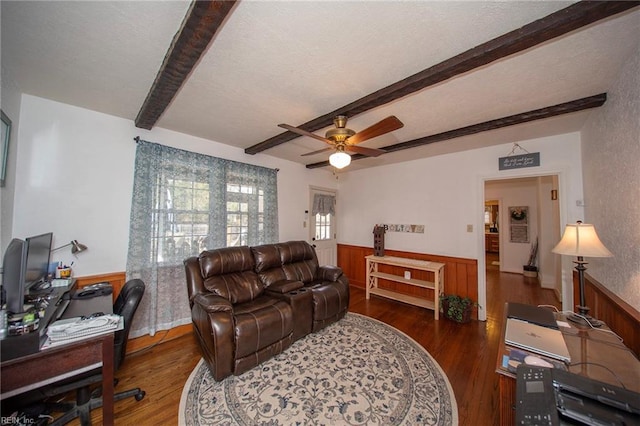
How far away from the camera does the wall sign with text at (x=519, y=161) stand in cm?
289

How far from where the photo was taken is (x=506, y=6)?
45.1 inches

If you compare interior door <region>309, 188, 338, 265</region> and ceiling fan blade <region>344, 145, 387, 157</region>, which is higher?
ceiling fan blade <region>344, 145, 387, 157</region>

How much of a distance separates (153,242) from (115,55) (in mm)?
1857

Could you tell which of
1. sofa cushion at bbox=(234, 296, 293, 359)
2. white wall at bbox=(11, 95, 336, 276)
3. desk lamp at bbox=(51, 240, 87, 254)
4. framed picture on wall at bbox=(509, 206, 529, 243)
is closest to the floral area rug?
sofa cushion at bbox=(234, 296, 293, 359)

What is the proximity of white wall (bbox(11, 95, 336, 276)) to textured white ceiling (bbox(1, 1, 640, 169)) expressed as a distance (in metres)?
0.21

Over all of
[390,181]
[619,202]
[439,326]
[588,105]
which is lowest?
[439,326]

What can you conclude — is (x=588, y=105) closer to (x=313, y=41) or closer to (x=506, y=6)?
(x=506, y=6)

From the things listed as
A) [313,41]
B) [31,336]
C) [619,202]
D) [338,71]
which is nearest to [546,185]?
[619,202]

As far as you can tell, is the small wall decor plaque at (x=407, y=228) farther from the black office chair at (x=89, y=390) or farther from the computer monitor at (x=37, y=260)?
the computer monitor at (x=37, y=260)

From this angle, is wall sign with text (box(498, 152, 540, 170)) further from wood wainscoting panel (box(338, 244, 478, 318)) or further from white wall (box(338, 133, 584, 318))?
wood wainscoting panel (box(338, 244, 478, 318))

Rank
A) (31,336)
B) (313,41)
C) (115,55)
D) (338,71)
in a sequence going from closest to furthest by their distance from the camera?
1. (31,336)
2. (313,41)
3. (115,55)
4. (338,71)

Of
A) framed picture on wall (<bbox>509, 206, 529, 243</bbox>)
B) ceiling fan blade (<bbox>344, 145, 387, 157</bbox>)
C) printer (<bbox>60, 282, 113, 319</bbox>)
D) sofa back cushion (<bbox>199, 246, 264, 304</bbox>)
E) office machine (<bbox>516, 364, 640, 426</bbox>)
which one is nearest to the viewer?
office machine (<bbox>516, 364, 640, 426</bbox>)

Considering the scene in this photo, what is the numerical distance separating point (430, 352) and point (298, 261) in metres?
1.95

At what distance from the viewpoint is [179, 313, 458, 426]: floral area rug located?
160 centimetres
